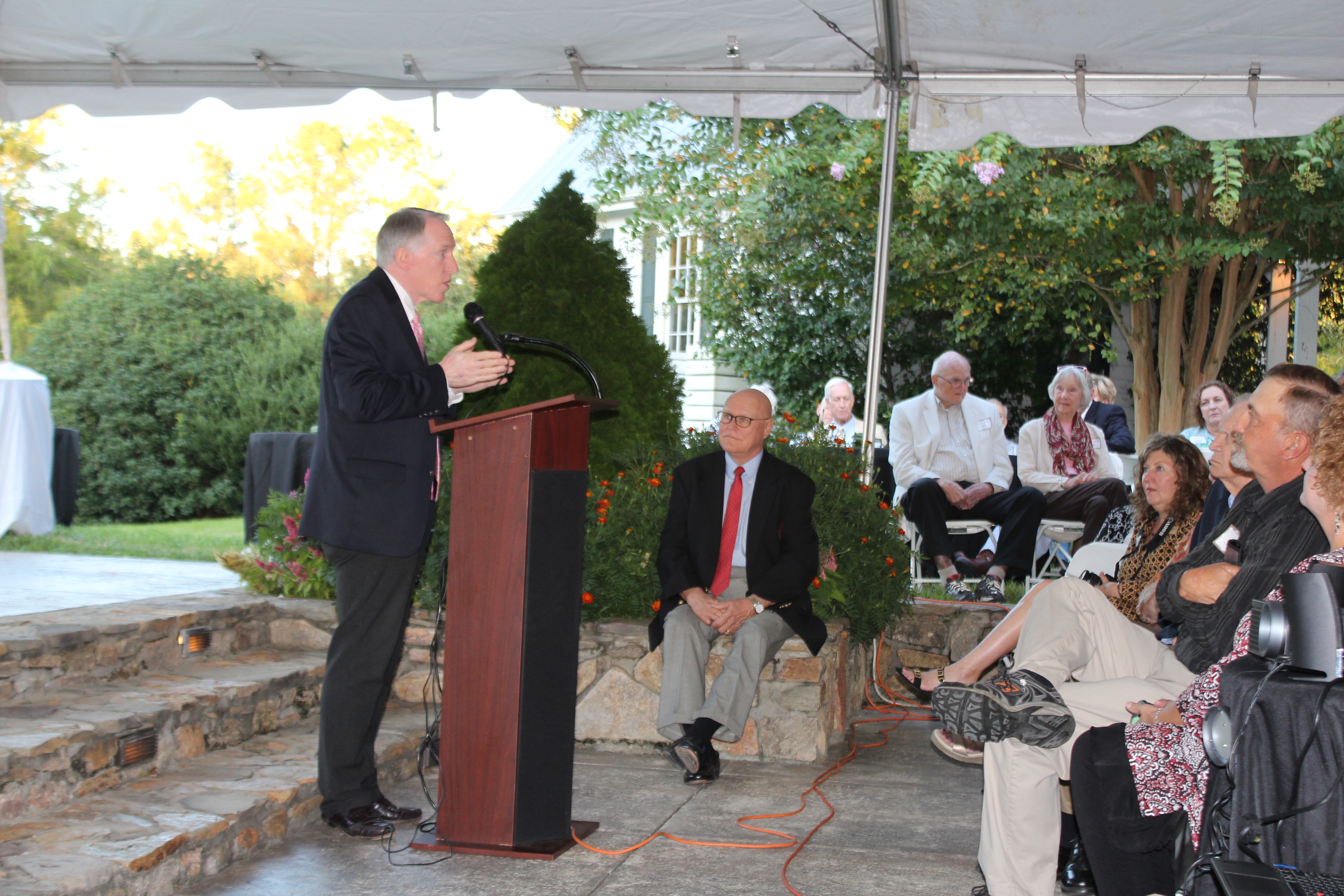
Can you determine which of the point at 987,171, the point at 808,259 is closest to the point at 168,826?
the point at 987,171

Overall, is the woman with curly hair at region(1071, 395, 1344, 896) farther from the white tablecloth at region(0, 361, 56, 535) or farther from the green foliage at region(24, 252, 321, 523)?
the green foliage at region(24, 252, 321, 523)

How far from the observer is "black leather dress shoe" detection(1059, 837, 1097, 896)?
2.93 meters

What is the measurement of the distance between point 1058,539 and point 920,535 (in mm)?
862

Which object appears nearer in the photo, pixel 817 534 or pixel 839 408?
pixel 817 534

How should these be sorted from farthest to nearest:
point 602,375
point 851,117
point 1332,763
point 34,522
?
point 34,522
point 851,117
point 602,375
point 1332,763

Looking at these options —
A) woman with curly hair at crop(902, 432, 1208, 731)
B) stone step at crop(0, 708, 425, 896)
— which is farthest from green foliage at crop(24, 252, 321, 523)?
woman with curly hair at crop(902, 432, 1208, 731)

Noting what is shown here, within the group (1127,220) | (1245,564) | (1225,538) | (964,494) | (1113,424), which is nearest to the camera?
(1245,564)

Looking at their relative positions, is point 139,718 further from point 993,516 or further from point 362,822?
point 993,516

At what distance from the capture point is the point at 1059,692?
112 inches

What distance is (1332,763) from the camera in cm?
197

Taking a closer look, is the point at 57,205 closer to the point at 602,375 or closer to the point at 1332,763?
the point at 602,375

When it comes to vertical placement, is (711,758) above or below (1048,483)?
below

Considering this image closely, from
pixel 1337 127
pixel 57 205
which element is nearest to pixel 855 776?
pixel 1337 127

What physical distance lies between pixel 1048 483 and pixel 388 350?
450cm
